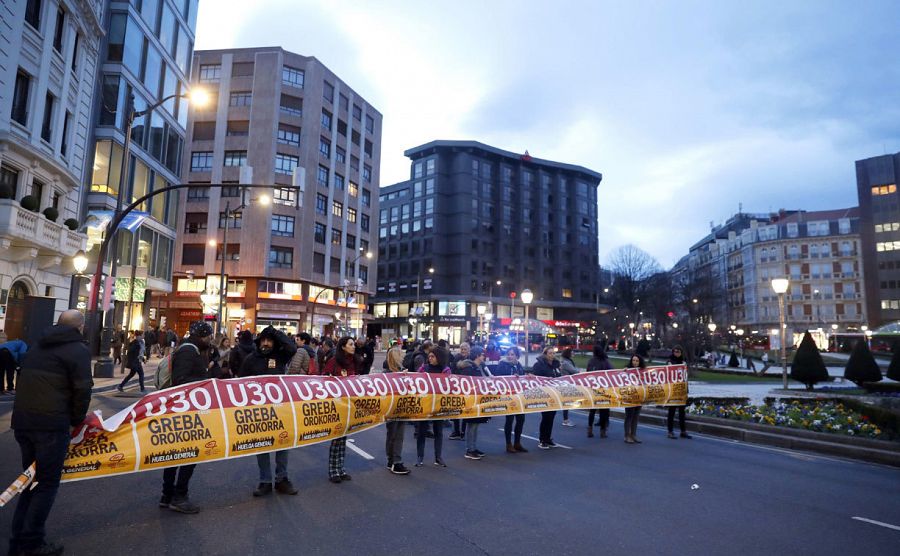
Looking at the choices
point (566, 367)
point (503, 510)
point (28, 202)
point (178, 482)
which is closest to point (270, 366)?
point (178, 482)

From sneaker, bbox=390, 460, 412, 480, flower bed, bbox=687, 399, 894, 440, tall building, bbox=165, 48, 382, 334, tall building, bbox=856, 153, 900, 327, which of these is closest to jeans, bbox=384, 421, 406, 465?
sneaker, bbox=390, 460, 412, 480

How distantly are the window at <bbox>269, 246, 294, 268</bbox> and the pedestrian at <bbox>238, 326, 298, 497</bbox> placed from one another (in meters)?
51.0

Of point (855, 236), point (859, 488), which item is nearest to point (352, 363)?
point (859, 488)

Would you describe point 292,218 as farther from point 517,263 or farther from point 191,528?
point 191,528

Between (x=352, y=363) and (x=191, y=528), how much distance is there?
11.0ft

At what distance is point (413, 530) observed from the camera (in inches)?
226

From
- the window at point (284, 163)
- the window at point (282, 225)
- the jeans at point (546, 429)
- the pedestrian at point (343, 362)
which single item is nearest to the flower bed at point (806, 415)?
the jeans at point (546, 429)

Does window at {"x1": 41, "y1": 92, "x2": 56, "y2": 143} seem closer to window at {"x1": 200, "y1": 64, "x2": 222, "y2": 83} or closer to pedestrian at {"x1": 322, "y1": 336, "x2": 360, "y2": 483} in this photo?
pedestrian at {"x1": 322, "y1": 336, "x2": 360, "y2": 483}

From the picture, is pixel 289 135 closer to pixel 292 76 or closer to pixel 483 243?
pixel 292 76

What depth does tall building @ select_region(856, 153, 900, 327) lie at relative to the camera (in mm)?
80938

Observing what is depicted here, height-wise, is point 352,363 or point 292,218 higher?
point 292,218

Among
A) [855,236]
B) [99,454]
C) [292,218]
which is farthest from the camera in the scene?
[855,236]

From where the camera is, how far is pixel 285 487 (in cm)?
701

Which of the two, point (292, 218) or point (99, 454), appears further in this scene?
point (292, 218)
